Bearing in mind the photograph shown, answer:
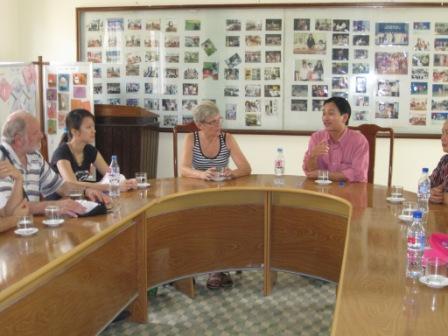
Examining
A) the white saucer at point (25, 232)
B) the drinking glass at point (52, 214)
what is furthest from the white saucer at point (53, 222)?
the white saucer at point (25, 232)

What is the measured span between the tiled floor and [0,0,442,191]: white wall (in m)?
1.62

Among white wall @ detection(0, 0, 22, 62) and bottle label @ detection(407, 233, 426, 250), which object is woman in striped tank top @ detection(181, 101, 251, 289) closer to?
bottle label @ detection(407, 233, 426, 250)

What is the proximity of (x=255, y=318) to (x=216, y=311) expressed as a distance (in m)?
0.25

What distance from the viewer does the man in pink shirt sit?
3555mm

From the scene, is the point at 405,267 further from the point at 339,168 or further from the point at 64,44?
the point at 64,44

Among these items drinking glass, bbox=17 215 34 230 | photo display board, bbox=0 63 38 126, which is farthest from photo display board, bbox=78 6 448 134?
drinking glass, bbox=17 215 34 230

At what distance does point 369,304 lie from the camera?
4.90ft

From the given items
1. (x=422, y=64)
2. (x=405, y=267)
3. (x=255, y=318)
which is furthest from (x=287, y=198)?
(x=422, y=64)

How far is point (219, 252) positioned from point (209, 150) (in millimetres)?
758

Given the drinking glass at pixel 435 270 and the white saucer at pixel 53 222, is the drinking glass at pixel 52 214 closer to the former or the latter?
the white saucer at pixel 53 222

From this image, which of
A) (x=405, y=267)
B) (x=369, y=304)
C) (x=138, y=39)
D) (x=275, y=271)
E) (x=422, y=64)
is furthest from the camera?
(x=138, y=39)

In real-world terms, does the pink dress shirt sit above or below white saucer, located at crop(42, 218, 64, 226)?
above

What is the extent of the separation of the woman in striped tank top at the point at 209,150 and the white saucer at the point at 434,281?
209 centimetres

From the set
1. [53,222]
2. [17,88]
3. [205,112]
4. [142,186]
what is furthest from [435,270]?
[17,88]
